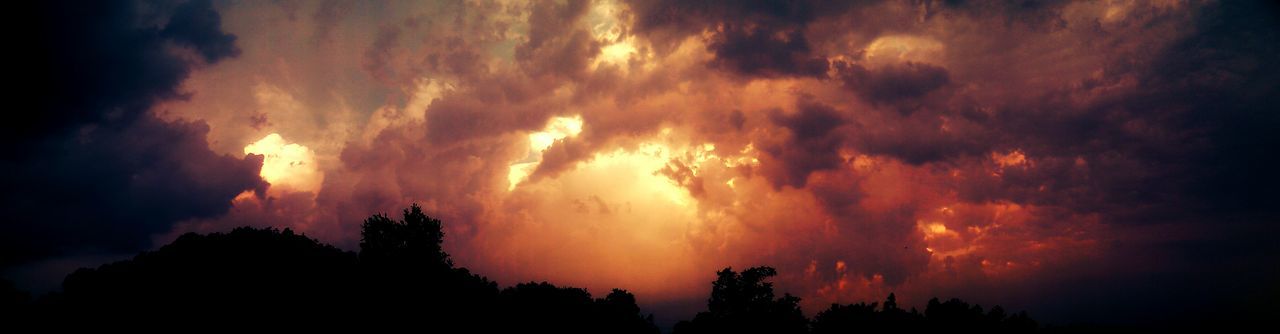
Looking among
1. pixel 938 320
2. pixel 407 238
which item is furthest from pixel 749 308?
pixel 407 238

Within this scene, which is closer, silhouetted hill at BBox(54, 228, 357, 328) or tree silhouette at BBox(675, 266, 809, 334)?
silhouetted hill at BBox(54, 228, 357, 328)

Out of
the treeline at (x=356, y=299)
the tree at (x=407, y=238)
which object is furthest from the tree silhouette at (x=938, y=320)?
the tree at (x=407, y=238)

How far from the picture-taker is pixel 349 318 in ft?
129

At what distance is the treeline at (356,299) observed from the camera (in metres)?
34.8

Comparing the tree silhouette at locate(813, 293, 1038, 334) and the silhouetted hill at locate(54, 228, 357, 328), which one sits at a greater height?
the silhouetted hill at locate(54, 228, 357, 328)

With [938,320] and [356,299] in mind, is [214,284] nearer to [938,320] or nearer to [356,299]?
[356,299]

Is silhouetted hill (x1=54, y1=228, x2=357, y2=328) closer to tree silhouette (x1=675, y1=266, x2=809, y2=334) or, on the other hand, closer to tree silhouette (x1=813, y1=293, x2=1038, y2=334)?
tree silhouette (x1=675, y1=266, x2=809, y2=334)

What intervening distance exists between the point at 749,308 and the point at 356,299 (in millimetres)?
38325

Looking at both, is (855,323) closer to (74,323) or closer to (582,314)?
(582,314)

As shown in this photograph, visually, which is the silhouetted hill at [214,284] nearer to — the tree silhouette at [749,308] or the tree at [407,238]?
the tree at [407,238]

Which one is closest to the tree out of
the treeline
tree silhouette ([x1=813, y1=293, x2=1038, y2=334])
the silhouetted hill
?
the treeline

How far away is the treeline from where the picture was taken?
34812mm

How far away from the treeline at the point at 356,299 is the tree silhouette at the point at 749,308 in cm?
11

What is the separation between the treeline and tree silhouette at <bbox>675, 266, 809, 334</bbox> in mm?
108
